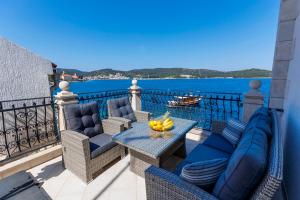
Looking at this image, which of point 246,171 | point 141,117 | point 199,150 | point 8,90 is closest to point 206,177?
point 246,171

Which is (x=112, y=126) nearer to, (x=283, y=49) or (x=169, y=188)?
(x=169, y=188)

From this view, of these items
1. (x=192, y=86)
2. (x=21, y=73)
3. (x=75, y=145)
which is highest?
(x=21, y=73)

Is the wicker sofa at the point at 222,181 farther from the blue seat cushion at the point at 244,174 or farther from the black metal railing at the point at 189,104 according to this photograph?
the black metal railing at the point at 189,104

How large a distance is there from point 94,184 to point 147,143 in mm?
1004

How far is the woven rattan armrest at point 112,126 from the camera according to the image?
2.74 metres

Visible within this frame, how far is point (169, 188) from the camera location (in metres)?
1.26

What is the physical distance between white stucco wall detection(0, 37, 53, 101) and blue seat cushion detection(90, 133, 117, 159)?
241 inches

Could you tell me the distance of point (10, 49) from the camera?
645cm

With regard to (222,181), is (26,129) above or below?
below

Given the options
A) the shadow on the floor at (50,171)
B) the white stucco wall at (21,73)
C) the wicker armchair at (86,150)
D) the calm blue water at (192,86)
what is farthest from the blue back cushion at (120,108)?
the calm blue water at (192,86)

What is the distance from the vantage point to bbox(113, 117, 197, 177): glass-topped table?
75.6 inches

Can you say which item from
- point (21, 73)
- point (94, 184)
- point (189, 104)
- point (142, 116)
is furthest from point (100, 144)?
point (21, 73)

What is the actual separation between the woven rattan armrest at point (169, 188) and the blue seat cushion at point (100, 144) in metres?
1.16

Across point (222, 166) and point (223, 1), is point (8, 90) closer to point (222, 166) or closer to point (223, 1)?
point (222, 166)
